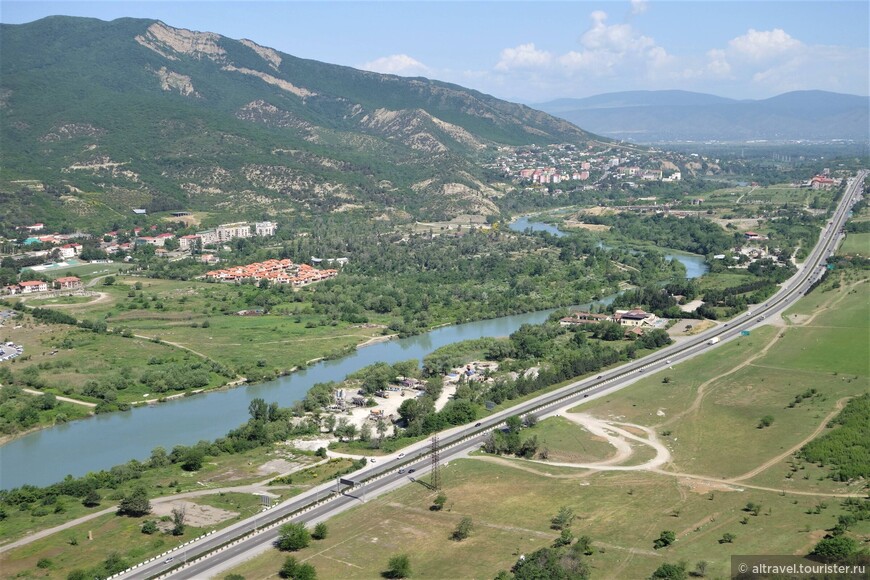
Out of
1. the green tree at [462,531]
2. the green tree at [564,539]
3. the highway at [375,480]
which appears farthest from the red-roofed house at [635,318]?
the green tree at [462,531]

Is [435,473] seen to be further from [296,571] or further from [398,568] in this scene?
[296,571]

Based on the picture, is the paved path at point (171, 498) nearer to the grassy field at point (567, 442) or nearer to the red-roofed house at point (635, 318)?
the grassy field at point (567, 442)

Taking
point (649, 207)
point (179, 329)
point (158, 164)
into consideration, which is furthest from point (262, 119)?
point (179, 329)

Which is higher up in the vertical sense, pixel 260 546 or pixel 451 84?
pixel 451 84

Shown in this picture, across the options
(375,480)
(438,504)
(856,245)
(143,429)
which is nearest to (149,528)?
(375,480)

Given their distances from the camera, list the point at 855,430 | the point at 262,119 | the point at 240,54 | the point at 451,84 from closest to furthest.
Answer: the point at 855,430, the point at 262,119, the point at 240,54, the point at 451,84

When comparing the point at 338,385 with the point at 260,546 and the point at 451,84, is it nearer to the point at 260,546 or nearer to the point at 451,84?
the point at 260,546
